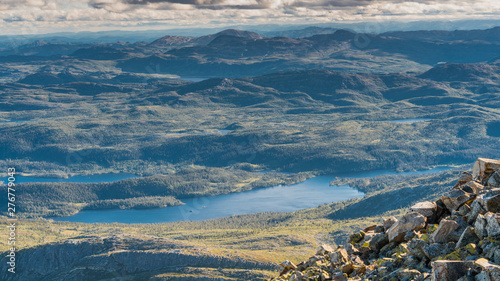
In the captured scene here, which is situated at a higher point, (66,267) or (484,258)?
(484,258)

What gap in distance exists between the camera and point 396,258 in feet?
97.0

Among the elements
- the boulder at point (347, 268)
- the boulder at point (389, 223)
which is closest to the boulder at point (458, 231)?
the boulder at point (347, 268)

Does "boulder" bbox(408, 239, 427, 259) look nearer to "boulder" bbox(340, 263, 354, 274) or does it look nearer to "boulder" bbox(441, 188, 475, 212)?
"boulder" bbox(340, 263, 354, 274)

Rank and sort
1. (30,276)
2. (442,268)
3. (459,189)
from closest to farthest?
(442,268) < (459,189) < (30,276)

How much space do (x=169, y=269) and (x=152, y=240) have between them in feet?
82.6

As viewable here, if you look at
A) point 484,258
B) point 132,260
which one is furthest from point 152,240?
point 484,258

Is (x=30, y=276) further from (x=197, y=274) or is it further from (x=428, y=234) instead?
(x=428, y=234)

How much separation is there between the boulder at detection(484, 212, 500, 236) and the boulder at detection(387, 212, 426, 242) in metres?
6.56

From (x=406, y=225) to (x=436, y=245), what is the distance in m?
4.90

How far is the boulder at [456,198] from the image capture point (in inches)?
1227

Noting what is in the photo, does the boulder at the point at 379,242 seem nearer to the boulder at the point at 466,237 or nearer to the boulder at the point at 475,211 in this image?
the boulder at the point at 475,211

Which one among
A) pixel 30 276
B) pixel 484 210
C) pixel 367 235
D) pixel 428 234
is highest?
pixel 484 210

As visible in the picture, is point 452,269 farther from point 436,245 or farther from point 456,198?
point 456,198

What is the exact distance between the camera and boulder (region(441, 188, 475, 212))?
31172 mm
